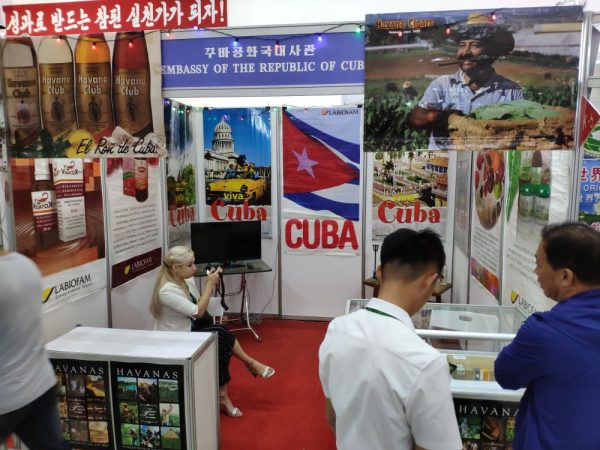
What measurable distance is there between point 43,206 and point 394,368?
103 inches

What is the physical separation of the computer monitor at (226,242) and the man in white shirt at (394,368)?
3.62 m

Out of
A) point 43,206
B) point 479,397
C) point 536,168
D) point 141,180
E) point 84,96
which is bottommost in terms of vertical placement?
point 479,397

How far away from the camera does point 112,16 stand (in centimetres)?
406

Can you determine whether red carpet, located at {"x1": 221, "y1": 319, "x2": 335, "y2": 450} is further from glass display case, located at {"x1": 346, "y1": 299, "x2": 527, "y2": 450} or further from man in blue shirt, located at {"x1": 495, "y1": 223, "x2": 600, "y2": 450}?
man in blue shirt, located at {"x1": 495, "y1": 223, "x2": 600, "y2": 450}

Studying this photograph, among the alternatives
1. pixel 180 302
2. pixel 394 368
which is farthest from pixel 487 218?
pixel 394 368

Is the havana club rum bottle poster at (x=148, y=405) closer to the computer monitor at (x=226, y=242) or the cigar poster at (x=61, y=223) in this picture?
the cigar poster at (x=61, y=223)

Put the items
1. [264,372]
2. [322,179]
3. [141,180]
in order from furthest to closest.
→ [322,179] < [141,180] < [264,372]

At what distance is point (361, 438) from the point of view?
3.87ft

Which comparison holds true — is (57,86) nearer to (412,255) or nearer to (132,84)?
(132,84)

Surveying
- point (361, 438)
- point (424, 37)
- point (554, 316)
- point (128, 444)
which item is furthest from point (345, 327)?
point (128, 444)

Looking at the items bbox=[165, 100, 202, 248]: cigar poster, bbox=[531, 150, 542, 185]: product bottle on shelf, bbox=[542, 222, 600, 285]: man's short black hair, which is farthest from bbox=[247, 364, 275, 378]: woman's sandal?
bbox=[542, 222, 600, 285]: man's short black hair

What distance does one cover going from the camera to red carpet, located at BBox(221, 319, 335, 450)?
2994 mm

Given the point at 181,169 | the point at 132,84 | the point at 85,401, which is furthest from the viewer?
the point at 181,169

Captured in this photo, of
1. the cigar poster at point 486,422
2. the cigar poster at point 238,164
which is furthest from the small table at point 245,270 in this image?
the cigar poster at point 486,422
